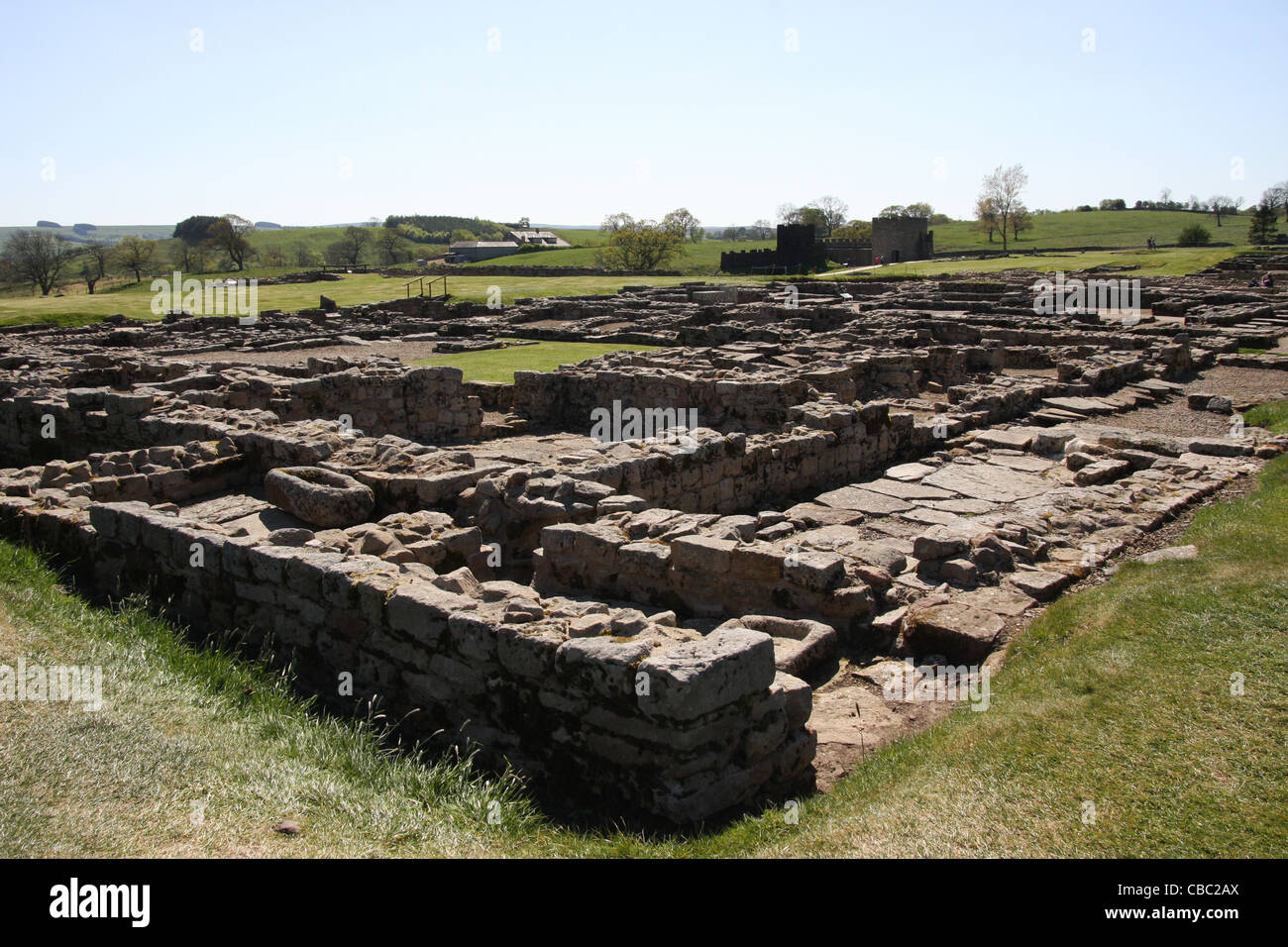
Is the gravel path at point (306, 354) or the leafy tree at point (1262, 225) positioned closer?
the gravel path at point (306, 354)

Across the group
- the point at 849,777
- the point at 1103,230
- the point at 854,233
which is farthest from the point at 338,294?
the point at 1103,230

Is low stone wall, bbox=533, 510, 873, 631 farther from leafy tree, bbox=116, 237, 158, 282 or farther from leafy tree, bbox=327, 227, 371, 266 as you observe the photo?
leafy tree, bbox=327, 227, 371, 266

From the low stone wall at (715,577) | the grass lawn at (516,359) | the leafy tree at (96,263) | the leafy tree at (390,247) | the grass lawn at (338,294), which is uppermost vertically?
the leafy tree at (390,247)

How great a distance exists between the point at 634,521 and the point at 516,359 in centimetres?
1892

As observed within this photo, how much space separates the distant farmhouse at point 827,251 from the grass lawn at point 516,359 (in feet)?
128

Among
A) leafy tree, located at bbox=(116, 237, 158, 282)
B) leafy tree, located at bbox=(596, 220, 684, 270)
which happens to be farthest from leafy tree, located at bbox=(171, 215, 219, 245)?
leafy tree, located at bbox=(596, 220, 684, 270)

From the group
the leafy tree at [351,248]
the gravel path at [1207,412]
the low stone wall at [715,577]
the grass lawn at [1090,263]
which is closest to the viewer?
the low stone wall at [715,577]

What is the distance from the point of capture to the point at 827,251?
74.4m

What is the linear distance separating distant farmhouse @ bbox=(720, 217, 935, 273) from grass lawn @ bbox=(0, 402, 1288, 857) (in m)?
62.0

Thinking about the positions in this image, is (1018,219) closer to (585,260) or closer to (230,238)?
(585,260)

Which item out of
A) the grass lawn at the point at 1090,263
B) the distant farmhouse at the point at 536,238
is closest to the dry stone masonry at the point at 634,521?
the grass lawn at the point at 1090,263

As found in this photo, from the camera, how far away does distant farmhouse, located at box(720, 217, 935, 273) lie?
2623 inches

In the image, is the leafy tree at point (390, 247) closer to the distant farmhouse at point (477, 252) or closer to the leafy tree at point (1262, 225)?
the distant farmhouse at point (477, 252)

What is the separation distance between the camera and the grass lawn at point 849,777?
14.9 feet
